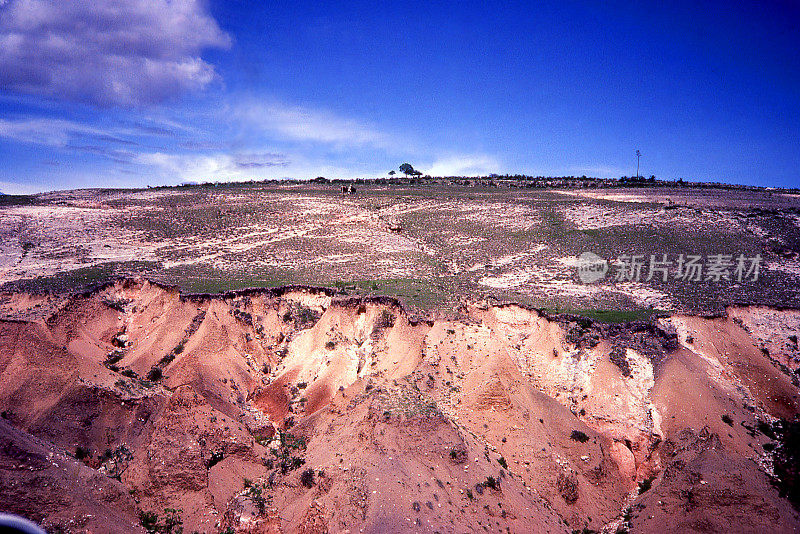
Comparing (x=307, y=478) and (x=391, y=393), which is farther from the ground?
(x=391, y=393)

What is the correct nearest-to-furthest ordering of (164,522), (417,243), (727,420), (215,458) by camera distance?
(164,522), (215,458), (727,420), (417,243)

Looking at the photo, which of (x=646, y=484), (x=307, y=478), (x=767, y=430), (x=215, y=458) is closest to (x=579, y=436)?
(x=646, y=484)

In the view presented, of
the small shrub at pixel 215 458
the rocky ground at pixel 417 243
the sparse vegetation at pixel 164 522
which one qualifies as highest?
the rocky ground at pixel 417 243

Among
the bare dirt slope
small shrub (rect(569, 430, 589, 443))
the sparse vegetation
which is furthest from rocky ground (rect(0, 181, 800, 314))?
the sparse vegetation

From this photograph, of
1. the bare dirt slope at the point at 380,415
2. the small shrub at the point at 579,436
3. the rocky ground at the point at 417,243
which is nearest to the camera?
the bare dirt slope at the point at 380,415

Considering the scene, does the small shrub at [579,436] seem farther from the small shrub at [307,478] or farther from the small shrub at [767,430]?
the small shrub at [307,478]

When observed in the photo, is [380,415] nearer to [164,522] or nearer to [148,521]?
[164,522]

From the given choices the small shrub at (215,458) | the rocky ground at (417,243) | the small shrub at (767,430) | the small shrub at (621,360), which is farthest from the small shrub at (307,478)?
the small shrub at (767,430)
